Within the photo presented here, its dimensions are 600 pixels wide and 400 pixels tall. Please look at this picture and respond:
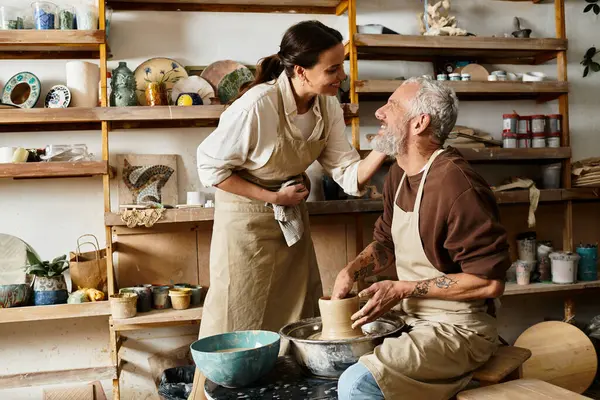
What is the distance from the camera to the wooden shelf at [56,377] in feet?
11.2

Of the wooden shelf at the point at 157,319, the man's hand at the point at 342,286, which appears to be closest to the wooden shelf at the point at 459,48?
the wooden shelf at the point at 157,319

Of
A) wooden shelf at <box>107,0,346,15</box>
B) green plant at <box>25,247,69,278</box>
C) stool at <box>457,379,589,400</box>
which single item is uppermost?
wooden shelf at <box>107,0,346,15</box>

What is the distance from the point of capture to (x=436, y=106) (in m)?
2.09

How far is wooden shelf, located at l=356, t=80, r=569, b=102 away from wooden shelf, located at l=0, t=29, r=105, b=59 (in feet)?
5.06

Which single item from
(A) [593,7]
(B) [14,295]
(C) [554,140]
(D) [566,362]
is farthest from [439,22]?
(B) [14,295]

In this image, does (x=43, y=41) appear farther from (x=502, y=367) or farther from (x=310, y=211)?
(x=502, y=367)

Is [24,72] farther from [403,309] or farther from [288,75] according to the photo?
[403,309]

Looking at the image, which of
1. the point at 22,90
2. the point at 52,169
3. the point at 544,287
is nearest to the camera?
the point at 52,169

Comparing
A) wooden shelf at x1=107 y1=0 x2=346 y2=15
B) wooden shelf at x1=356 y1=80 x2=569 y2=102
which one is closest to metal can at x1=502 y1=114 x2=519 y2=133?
wooden shelf at x1=356 y1=80 x2=569 y2=102

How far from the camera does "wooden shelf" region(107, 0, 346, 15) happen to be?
3.72 metres

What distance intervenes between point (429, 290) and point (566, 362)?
2.14 metres

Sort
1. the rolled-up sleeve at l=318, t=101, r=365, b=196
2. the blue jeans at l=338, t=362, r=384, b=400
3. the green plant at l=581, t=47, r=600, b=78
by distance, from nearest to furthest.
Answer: the blue jeans at l=338, t=362, r=384, b=400 → the rolled-up sleeve at l=318, t=101, r=365, b=196 → the green plant at l=581, t=47, r=600, b=78

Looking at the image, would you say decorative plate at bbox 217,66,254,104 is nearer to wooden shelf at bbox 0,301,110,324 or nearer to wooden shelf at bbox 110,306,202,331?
wooden shelf at bbox 110,306,202,331

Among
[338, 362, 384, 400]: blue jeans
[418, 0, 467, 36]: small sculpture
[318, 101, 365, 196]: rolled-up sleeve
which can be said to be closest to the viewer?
[338, 362, 384, 400]: blue jeans
